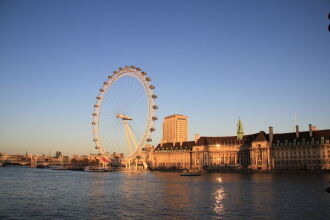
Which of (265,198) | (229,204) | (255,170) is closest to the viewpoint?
(229,204)

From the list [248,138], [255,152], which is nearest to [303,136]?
→ [255,152]

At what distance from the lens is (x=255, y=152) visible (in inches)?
5817

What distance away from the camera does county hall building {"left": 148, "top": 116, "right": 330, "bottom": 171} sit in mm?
130500

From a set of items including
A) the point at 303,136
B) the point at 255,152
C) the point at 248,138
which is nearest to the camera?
the point at 303,136

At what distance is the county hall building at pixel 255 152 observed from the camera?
130 m

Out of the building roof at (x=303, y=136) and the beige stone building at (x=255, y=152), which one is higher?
the building roof at (x=303, y=136)

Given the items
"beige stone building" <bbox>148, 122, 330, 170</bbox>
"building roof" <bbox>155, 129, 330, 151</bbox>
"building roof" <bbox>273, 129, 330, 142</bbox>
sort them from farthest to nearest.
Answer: "building roof" <bbox>155, 129, 330, 151</bbox>
"beige stone building" <bbox>148, 122, 330, 170</bbox>
"building roof" <bbox>273, 129, 330, 142</bbox>

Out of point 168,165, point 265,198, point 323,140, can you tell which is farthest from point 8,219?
point 168,165

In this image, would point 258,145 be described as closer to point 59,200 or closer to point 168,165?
point 168,165

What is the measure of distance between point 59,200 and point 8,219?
14.0 meters

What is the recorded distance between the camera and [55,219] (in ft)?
104

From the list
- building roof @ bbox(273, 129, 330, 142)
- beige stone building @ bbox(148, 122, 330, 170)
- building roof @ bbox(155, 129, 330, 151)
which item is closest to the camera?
building roof @ bbox(273, 129, 330, 142)

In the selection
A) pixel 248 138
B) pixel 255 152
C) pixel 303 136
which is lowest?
pixel 255 152

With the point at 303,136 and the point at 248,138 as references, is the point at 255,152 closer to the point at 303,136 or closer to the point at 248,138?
the point at 303,136
